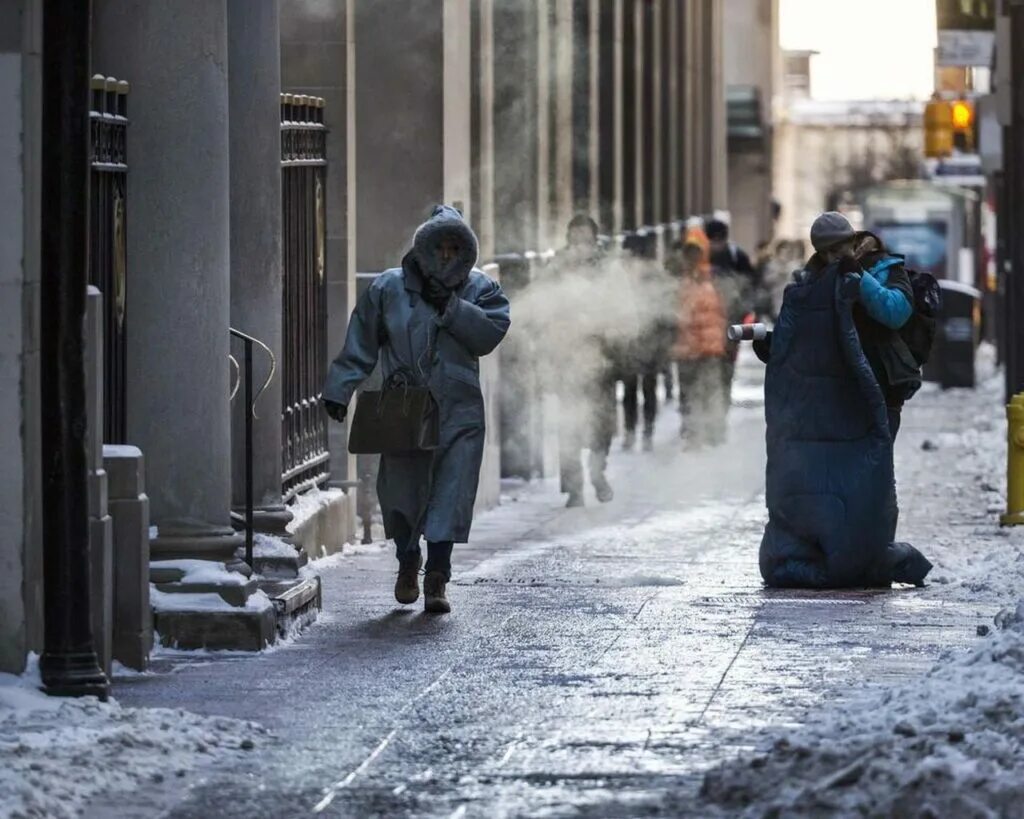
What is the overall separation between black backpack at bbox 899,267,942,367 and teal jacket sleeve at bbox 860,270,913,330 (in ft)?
0.48

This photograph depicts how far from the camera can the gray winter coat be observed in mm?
10789

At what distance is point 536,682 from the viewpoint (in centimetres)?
904

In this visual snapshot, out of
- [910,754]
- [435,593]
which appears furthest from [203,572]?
[910,754]

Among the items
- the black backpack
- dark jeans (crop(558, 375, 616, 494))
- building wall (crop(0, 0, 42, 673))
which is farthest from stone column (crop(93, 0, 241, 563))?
dark jeans (crop(558, 375, 616, 494))

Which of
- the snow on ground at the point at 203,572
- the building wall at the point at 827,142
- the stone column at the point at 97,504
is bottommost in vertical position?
the snow on ground at the point at 203,572

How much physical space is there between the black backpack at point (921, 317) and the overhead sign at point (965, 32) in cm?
1250

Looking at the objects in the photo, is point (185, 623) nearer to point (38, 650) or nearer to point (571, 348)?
point (38, 650)

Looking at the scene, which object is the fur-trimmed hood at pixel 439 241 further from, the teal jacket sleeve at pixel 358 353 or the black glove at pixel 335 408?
the black glove at pixel 335 408

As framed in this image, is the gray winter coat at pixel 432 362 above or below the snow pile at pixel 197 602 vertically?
above

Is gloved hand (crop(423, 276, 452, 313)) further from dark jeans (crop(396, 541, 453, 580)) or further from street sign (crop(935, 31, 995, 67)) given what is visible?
street sign (crop(935, 31, 995, 67))

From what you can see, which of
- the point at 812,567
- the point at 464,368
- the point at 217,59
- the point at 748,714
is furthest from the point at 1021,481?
the point at 748,714

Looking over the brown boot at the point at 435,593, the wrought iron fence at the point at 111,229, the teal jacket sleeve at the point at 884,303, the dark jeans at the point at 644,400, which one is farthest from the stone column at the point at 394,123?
the dark jeans at the point at 644,400

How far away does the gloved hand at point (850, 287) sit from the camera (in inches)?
463

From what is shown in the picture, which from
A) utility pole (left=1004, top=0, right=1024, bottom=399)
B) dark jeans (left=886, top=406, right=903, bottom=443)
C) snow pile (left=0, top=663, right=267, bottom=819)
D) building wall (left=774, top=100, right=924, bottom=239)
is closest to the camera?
snow pile (left=0, top=663, right=267, bottom=819)
